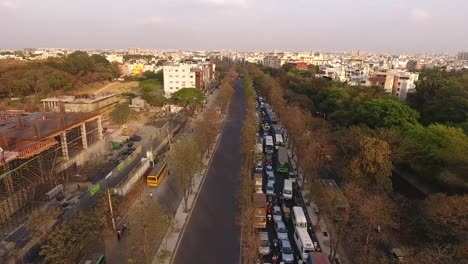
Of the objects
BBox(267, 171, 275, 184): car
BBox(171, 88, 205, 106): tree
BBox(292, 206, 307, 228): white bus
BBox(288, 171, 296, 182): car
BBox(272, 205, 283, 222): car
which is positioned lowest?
BBox(288, 171, 296, 182): car

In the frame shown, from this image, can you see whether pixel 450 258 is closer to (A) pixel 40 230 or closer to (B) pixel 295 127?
(A) pixel 40 230

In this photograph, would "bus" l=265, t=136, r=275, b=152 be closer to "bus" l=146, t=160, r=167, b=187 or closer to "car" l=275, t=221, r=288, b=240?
"bus" l=146, t=160, r=167, b=187

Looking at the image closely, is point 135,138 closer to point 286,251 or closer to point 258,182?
point 258,182

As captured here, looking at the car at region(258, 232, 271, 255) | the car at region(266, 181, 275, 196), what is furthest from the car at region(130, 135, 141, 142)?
the car at region(258, 232, 271, 255)

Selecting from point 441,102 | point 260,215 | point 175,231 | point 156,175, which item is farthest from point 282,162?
point 441,102

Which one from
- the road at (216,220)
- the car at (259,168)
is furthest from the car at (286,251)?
the car at (259,168)

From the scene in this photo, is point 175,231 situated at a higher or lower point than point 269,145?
lower
